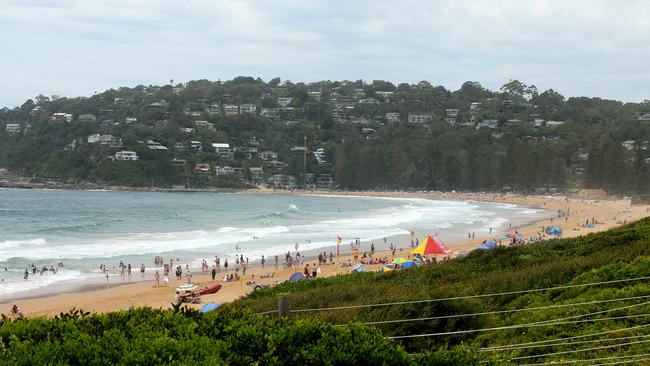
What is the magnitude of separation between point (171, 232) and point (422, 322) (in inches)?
1456

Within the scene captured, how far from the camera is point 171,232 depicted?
139 ft

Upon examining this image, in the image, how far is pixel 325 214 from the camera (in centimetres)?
5956

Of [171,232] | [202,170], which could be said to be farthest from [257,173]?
[171,232]

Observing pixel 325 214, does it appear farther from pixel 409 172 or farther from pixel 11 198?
pixel 409 172

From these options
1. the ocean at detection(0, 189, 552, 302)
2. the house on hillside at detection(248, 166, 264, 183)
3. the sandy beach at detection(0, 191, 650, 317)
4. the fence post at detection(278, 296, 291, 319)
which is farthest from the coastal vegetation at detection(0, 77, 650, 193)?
the fence post at detection(278, 296, 291, 319)

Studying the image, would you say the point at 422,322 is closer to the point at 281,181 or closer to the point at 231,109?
the point at 281,181

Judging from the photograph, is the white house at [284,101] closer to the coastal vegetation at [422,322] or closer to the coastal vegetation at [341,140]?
the coastal vegetation at [341,140]

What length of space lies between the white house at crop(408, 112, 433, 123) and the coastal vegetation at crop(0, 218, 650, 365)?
423ft

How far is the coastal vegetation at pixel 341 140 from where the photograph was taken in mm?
93312

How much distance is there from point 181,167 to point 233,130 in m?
22.9

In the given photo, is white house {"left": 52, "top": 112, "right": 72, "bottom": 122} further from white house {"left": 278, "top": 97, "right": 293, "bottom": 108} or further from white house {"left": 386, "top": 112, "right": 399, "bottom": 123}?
white house {"left": 386, "top": 112, "right": 399, "bottom": 123}

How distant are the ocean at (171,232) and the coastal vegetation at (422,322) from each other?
1630 centimetres

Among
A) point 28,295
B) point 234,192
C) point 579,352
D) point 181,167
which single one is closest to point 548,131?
point 234,192

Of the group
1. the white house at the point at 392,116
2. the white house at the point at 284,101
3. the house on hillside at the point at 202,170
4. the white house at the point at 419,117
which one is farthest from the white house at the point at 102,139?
the white house at the point at 419,117
